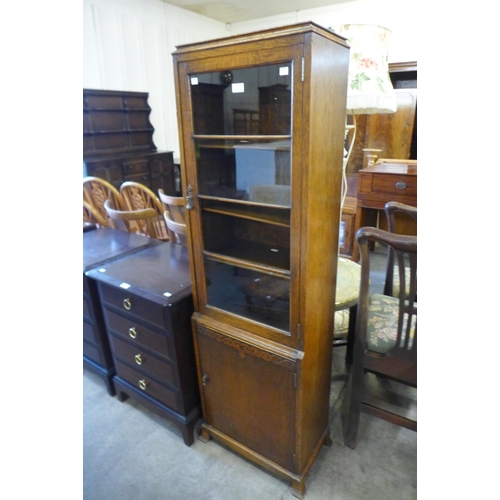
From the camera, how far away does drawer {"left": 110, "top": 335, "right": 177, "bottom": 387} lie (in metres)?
1.51

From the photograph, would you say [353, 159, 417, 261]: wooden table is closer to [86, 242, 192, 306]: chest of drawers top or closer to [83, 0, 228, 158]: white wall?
[86, 242, 192, 306]: chest of drawers top

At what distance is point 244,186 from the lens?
4.01 feet

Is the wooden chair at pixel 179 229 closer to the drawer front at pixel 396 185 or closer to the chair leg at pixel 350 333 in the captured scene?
the chair leg at pixel 350 333

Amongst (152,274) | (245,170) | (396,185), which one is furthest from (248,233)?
(396,185)

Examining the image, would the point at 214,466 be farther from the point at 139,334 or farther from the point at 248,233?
the point at 248,233

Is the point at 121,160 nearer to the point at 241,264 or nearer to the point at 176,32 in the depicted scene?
the point at 176,32

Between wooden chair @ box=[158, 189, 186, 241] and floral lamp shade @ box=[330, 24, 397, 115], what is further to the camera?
wooden chair @ box=[158, 189, 186, 241]

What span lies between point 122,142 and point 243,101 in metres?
3.59

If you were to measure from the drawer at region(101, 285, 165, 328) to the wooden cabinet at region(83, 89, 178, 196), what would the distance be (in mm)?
2483

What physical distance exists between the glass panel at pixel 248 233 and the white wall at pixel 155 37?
354 cm

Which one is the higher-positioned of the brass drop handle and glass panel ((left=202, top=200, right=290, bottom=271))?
the brass drop handle

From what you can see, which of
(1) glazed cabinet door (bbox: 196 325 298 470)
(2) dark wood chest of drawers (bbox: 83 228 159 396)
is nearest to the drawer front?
(2) dark wood chest of drawers (bbox: 83 228 159 396)

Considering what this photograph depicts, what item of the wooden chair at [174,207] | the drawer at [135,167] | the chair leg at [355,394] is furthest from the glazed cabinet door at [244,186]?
the drawer at [135,167]
